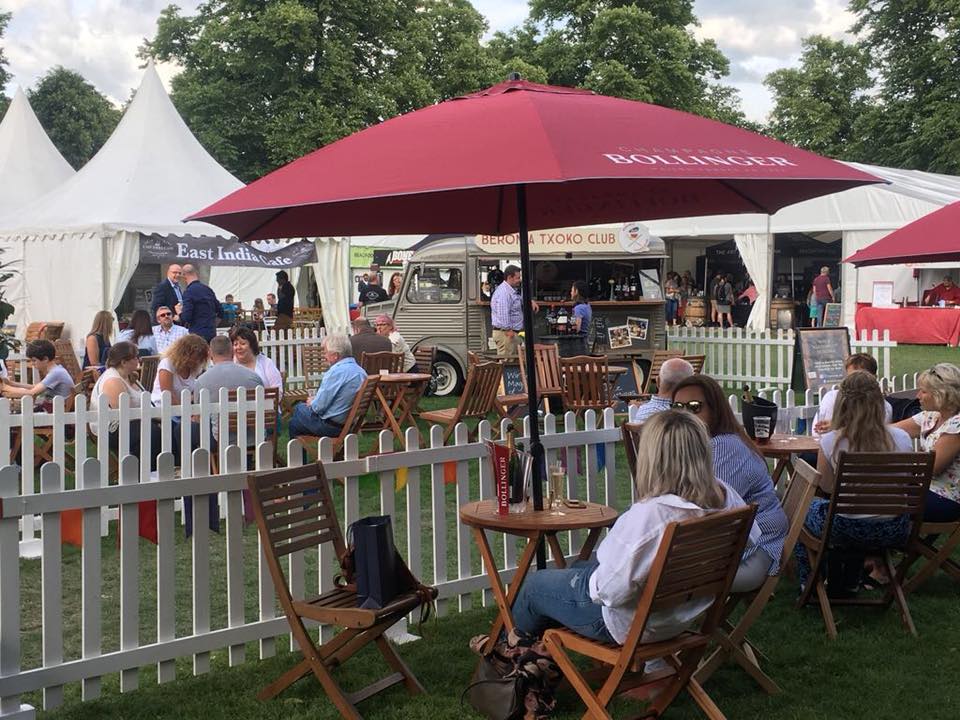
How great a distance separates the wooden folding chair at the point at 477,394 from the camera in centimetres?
1047

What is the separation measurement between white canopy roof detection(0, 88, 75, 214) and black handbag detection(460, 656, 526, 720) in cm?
A: 2555

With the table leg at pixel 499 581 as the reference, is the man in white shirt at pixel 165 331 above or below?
above

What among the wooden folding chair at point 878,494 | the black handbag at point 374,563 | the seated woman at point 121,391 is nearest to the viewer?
the black handbag at point 374,563

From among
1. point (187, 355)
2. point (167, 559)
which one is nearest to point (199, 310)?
point (187, 355)

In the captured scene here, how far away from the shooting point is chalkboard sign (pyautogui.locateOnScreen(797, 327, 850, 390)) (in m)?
14.4

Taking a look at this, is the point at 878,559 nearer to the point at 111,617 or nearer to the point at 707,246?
the point at 111,617

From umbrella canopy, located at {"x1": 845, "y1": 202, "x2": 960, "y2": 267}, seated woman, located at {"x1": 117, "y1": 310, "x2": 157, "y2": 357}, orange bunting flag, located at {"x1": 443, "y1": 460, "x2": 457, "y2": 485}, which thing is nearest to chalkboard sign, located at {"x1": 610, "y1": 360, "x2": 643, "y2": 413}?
seated woman, located at {"x1": 117, "y1": 310, "x2": 157, "y2": 357}

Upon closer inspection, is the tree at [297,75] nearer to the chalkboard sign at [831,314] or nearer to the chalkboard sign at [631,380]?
the chalkboard sign at [831,314]

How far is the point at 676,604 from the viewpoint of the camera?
377cm

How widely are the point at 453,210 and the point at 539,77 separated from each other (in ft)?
114

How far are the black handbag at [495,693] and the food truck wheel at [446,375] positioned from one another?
11252 mm

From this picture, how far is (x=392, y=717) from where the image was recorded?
4340mm

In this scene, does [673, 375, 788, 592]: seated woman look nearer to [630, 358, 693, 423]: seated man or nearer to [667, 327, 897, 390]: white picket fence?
[630, 358, 693, 423]: seated man

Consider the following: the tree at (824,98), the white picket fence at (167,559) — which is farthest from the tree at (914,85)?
the white picket fence at (167,559)
